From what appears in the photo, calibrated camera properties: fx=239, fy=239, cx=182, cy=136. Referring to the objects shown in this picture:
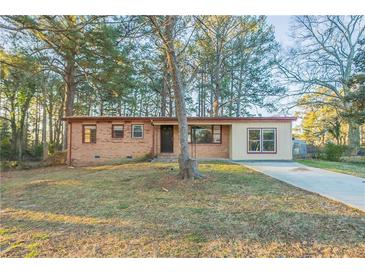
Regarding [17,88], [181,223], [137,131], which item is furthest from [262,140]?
[17,88]

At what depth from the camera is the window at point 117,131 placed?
13.8m

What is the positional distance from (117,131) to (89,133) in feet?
5.35

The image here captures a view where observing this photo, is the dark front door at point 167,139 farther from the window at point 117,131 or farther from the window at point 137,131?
the window at point 117,131

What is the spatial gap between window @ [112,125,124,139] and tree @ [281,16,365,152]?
1456 centimetres

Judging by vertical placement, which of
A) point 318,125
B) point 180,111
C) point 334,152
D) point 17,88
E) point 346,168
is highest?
point 17,88

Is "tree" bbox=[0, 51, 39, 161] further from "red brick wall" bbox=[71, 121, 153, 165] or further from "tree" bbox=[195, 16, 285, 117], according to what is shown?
"tree" bbox=[195, 16, 285, 117]

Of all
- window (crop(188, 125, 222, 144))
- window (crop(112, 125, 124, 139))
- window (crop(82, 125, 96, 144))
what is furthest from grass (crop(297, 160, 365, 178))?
window (crop(82, 125, 96, 144))

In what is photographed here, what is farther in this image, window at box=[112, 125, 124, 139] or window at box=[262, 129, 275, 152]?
window at box=[112, 125, 124, 139]

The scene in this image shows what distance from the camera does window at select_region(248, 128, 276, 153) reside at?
43.5 ft

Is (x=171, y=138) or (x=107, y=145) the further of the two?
(x=171, y=138)

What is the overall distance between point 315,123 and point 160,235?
93.7 ft

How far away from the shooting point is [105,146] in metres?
13.8

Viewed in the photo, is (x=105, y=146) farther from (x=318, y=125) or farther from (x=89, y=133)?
(x=318, y=125)

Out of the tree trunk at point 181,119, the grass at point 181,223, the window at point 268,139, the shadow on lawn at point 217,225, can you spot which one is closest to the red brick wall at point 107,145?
the window at point 268,139
